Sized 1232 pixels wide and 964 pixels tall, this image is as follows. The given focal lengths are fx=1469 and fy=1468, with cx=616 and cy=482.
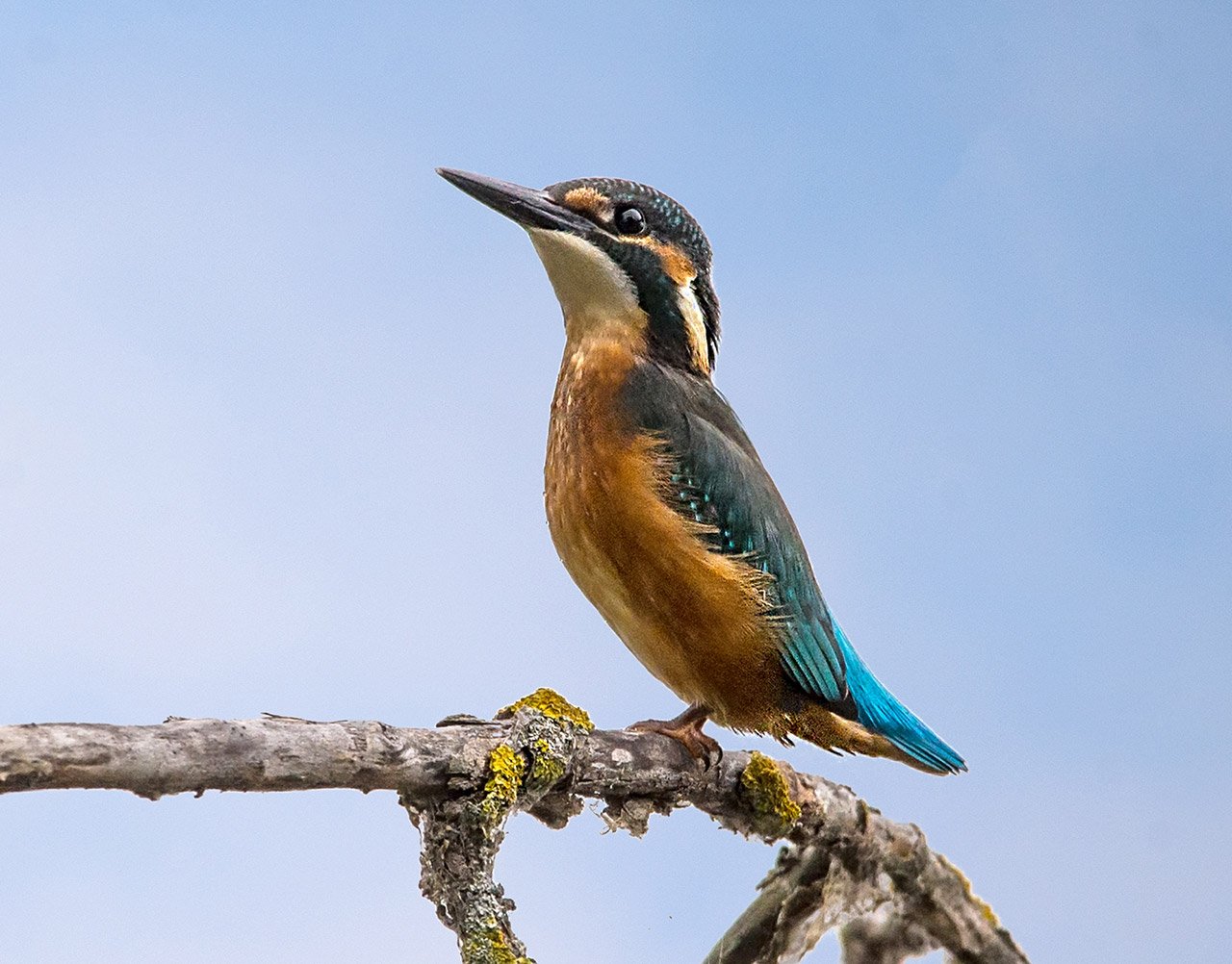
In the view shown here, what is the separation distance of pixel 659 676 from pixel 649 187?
1.28 metres

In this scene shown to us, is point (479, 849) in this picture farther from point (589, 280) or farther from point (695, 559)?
point (589, 280)

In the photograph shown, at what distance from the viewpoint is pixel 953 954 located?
4488 mm

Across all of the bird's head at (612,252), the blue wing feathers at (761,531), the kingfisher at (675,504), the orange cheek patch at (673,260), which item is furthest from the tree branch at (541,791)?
the orange cheek patch at (673,260)

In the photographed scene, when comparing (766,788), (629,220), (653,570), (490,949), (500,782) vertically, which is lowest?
(490,949)

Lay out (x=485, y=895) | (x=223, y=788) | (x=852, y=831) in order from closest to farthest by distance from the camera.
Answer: (x=223, y=788) < (x=485, y=895) < (x=852, y=831)

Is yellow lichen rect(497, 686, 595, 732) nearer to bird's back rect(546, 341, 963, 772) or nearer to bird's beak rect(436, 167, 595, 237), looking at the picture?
bird's back rect(546, 341, 963, 772)

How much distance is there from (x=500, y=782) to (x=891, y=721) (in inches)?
47.9

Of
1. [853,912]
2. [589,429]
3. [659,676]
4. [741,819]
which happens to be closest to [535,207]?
[589,429]

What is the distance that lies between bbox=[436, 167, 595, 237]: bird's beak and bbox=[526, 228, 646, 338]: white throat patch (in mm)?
22

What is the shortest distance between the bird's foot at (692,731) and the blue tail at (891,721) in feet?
1.24

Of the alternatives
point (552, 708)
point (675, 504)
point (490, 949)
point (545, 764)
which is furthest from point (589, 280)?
point (490, 949)

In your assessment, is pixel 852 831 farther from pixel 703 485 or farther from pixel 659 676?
pixel 703 485

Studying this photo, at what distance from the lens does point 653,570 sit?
11.5 feet

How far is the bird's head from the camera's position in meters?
3.78
